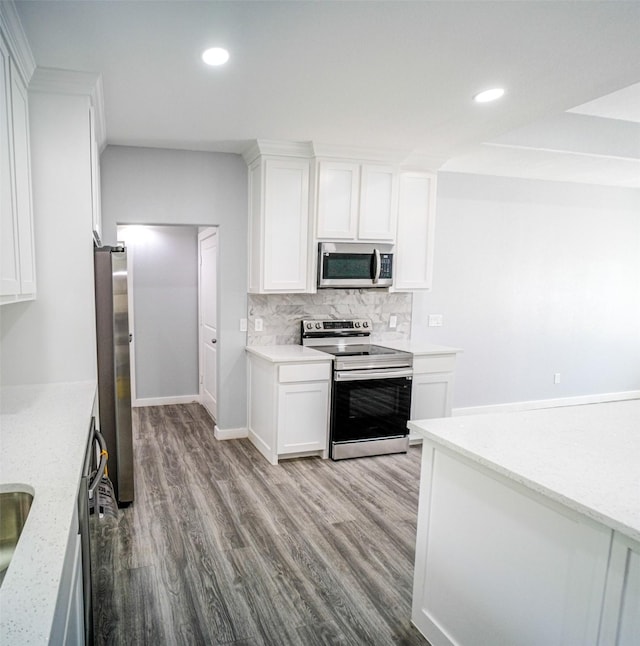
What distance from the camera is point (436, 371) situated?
417 cm

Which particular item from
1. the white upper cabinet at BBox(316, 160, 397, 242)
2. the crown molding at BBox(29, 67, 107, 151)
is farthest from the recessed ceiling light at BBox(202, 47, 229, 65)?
the white upper cabinet at BBox(316, 160, 397, 242)

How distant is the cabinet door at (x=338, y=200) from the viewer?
3.84m

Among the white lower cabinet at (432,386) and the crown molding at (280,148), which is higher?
the crown molding at (280,148)

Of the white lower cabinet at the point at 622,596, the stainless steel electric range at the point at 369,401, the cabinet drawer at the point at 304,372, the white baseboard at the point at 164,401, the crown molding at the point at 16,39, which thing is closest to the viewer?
the white lower cabinet at the point at 622,596

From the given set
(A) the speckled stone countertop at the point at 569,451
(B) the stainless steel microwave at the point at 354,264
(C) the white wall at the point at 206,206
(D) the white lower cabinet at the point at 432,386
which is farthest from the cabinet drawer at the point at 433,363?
(A) the speckled stone countertop at the point at 569,451

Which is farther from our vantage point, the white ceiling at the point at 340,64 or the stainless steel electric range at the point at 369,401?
the stainless steel electric range at the point at 369,401

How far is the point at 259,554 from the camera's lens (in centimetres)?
253

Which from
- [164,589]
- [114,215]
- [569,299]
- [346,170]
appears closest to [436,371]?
[346,170]

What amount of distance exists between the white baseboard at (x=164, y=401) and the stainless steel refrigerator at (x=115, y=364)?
2.44 metres

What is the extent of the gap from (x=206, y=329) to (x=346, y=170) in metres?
2.31

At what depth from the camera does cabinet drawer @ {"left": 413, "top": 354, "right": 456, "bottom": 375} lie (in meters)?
4.08

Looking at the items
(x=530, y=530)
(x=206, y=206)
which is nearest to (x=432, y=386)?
(x=206, y=206)

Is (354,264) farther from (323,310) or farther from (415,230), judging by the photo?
(415,230)

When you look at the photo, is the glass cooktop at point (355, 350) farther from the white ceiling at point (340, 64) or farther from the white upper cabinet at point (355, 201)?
the white ceiling at point (340, 64)
